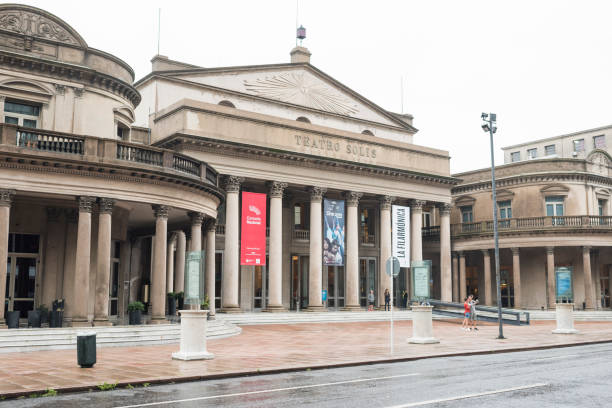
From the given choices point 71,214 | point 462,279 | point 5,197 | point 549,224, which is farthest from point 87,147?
point 549,224

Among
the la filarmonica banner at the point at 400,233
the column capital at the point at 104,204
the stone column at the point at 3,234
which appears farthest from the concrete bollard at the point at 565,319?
the stone column at the point at 3,234

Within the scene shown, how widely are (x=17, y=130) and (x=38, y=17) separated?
8258 millimetres

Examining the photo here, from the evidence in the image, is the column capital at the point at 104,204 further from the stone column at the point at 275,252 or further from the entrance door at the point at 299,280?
the entrance door at the point at 299,280

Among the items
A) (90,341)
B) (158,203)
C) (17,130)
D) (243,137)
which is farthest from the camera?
→ (243,137)

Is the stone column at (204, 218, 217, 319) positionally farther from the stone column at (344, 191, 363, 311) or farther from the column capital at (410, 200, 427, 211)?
the column capital at (410, 200, 427, 211)

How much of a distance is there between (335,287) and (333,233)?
22.0ft

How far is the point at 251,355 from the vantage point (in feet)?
61.7

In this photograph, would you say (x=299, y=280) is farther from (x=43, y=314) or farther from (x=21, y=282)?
(x=43, y=314)

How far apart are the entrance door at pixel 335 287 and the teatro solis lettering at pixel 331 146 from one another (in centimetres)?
841

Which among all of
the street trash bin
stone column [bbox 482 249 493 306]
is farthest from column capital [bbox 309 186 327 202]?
the street trash bin

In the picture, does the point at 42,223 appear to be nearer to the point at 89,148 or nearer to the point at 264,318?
the point at 89,148

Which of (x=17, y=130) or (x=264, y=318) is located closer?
(x=17, y=130)

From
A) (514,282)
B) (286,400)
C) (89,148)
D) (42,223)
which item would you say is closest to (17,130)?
(89,148)

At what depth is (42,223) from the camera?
1011 inches
